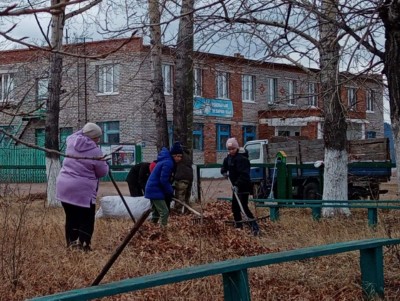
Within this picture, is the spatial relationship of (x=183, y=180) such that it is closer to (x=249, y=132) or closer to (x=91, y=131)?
(x=91, y=131)

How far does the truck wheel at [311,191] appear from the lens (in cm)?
1914

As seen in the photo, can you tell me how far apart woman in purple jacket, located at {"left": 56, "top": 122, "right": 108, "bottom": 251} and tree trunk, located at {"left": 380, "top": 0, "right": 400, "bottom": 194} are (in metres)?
2.96

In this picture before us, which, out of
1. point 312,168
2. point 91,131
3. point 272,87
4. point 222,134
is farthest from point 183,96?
point 222,134

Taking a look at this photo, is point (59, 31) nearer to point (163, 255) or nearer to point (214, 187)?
point (163, 255)

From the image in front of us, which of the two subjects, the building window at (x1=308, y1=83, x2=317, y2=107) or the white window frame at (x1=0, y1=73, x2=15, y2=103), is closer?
the white window frame at (x1=0, y1=73, x2=15, y2=103)

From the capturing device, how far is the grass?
6137 mm

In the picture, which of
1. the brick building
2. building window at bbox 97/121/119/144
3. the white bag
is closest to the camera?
the white bag

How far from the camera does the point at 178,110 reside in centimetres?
1378

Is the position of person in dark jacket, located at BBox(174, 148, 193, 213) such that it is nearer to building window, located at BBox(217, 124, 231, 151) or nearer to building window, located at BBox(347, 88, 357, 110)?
building window, located at BBox(347, 88, 357, 110)

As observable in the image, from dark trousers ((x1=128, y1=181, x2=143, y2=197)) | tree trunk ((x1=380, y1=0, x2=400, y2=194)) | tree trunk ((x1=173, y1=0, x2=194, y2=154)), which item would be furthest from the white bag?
tree trunk ((x1=380, y1=0, x2=400, y2=194))

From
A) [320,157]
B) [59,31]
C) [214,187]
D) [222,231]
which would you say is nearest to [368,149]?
[320,157]

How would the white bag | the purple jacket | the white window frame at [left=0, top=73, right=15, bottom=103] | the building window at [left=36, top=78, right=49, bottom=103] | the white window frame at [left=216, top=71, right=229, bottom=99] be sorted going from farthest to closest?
the white window frame at [left=216, top=71, right=229, bottom=99], the white bag, the building window at [left=36, top=78, right=49, bottom=103], the purple jacket, the white window frame at [left=0, top=73, right=15, bottom=103]

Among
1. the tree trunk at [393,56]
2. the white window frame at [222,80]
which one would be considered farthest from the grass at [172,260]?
the white window frame at [222,80]

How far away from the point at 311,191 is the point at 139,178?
Answer: 6548 millimetres
